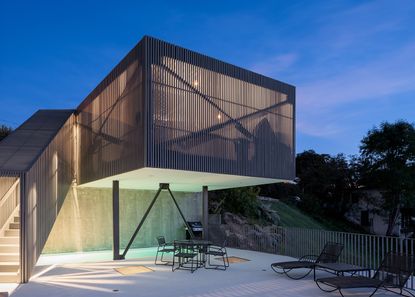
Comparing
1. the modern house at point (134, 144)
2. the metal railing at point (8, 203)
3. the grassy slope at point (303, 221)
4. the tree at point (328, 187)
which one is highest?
the modern house at point (134, 144)

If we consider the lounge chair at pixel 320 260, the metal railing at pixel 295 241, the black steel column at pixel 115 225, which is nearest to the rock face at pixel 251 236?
the metal railing at pixel 295 241

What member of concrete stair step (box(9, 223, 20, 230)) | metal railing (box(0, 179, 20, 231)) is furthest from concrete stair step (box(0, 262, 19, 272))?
metal railing (box(0, 179, 20, 231))

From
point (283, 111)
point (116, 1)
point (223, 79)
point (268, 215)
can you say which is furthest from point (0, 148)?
point (116, 1)

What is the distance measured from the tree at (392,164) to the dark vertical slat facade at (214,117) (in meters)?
21.0

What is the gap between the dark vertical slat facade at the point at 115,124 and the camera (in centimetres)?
1195

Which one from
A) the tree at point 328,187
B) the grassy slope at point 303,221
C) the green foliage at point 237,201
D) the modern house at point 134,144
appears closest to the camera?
the modern house at point 134,144

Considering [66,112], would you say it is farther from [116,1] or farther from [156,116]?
[116,1]

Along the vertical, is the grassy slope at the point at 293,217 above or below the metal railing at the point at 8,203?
below

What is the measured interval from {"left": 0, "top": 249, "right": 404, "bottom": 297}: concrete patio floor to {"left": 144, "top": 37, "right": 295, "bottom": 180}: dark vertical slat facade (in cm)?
319

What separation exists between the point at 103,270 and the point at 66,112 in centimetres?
904

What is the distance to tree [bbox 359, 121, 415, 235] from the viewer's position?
108 feet

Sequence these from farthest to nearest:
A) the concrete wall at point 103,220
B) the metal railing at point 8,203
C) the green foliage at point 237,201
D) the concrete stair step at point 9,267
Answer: the green foliage at point 237,201 → the concrete wall at point 103,220 → the metal railing at point 8,203 → the concrete stair step at point 9,267

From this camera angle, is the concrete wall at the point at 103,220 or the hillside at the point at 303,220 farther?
the hillside at the point at 303,220

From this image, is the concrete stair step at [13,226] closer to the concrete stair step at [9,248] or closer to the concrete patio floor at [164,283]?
the concrete patio floor at [164,283]
